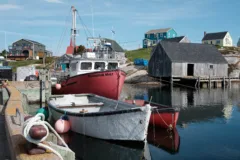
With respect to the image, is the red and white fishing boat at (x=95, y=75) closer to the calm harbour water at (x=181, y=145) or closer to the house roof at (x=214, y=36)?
the calm harbour water at (x=181, y=145)

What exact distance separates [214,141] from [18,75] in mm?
19698

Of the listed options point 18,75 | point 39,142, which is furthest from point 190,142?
point 18,75

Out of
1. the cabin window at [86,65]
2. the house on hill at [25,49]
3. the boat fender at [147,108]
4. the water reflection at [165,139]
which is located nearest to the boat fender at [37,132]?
the boat fender at [147,108]

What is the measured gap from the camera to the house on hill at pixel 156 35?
78.1 meters

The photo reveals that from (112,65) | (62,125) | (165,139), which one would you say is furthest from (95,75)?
(165,139)

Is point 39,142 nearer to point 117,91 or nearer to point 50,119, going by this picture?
point 50,119

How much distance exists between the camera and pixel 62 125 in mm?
11266

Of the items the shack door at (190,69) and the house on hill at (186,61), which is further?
the shack door at (190,69)

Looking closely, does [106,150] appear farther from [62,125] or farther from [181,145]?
[181,145]

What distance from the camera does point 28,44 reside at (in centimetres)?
6906

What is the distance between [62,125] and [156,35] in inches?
2836

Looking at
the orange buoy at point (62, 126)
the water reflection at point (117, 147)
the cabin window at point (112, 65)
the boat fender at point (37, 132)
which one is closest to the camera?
the boat fender at point (37, 132)

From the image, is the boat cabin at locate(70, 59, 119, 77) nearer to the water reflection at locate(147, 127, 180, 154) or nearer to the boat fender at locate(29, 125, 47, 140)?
the water reflection at locate(147, 127, 180, 154)

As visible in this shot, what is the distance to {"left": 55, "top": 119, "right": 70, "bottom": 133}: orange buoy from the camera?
36.7 feet
